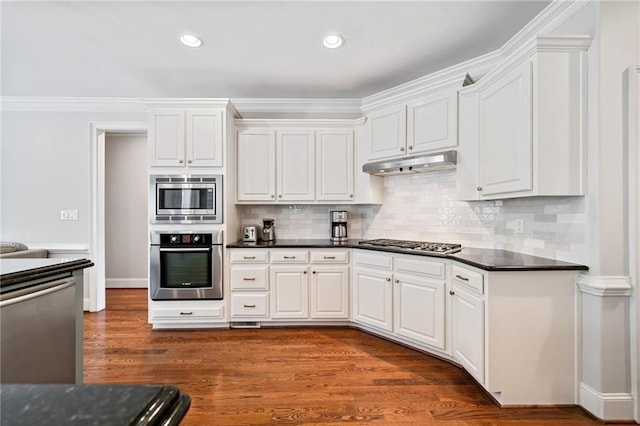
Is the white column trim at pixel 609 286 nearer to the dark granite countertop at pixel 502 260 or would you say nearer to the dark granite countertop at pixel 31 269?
the dark granite countertop at pixel 502 260

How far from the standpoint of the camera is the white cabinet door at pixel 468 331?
6.77ft

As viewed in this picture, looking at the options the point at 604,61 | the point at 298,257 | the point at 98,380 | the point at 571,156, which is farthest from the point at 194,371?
the point at 604,61

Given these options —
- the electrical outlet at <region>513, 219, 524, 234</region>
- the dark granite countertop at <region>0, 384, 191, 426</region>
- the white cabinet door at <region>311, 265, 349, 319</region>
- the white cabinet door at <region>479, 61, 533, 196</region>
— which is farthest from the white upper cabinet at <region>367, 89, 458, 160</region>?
the dark granite countertop at <region>0, 384, 191, 426</region>

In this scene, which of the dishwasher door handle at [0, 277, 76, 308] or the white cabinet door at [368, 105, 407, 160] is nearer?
the dishwasher door handle at [0, 277, 76, 308]

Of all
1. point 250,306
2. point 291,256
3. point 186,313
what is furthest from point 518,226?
point 186,313

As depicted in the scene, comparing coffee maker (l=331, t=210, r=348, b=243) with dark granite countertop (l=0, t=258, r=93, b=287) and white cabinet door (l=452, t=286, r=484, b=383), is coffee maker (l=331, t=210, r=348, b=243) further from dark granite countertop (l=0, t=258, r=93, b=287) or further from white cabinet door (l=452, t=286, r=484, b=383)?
dark granite countertop (l=0, t=258, r=93, b=287)

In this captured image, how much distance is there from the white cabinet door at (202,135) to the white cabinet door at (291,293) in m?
1.40

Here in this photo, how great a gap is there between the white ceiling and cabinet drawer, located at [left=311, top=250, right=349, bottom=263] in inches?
71.9

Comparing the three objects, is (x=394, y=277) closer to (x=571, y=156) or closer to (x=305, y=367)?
(x=305, y=367)

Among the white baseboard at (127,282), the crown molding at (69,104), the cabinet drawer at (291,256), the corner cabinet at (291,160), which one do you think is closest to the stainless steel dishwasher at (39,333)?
the cabinet drawer at (291,256)

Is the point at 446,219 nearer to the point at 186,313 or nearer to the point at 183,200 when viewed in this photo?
the point at 183,200

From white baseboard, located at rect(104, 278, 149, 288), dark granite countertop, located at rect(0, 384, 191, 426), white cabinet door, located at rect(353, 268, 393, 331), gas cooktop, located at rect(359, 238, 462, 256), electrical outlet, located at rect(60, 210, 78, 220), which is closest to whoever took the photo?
dark granite countertop, located at rect(0, 384, 191, 426)

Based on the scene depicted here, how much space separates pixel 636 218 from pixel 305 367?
94.1 inches

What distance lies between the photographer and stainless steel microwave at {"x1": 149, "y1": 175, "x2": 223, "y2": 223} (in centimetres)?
322
